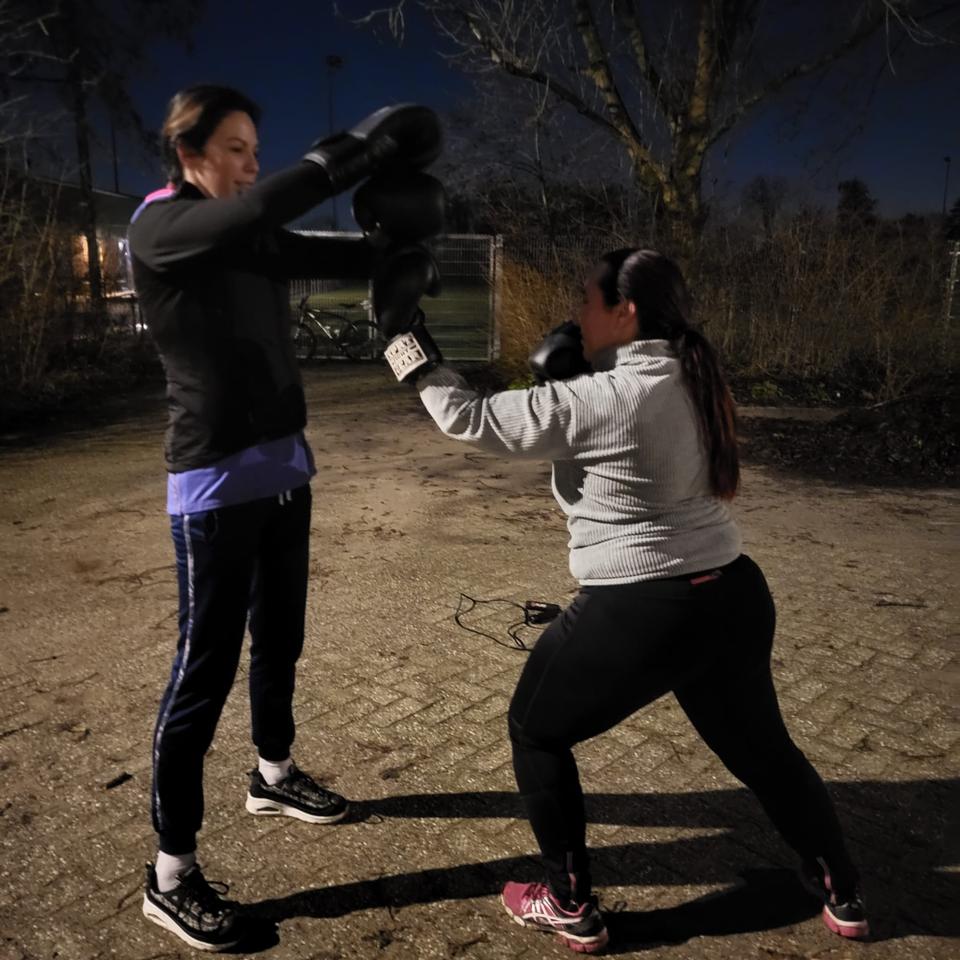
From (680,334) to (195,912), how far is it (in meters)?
1.94

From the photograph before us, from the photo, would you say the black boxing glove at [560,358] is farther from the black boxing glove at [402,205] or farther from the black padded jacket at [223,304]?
the black padded jacket at [223,304]

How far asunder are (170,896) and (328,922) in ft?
1.40

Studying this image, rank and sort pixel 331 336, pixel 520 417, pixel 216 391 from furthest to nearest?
pixel 331 336 < pixel 216 391 < pixel 520 417

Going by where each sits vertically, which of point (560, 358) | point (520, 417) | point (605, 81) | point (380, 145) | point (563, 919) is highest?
point (605, 81)

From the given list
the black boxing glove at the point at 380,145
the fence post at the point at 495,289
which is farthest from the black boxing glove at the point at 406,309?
the fence post at the point at 495,289

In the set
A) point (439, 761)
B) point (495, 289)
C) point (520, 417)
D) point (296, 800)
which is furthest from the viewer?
point (495, 289)

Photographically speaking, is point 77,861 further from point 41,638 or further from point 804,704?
point 804,704

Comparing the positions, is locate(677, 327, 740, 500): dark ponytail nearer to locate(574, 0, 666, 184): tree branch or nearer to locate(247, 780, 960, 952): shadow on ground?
locate(247, 780, 960, 952): shadow on ground

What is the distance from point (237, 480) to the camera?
230 cm

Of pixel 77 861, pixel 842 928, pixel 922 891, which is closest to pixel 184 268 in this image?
pixel 77 861

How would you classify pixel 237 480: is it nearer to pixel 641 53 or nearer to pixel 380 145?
pixel 380 145

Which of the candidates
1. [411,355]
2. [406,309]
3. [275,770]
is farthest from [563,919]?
[406,309]

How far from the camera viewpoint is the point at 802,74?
12859mm

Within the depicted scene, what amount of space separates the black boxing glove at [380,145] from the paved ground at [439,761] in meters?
1.96
